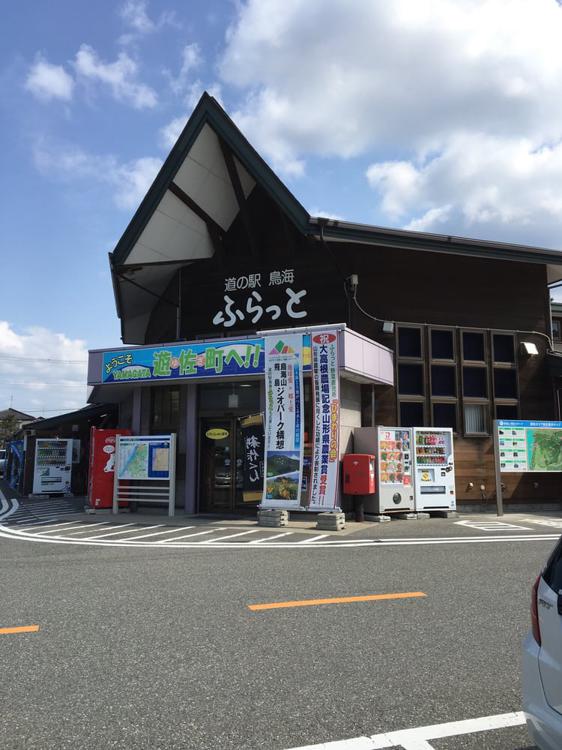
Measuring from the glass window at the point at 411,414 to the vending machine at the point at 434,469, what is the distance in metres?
1.23

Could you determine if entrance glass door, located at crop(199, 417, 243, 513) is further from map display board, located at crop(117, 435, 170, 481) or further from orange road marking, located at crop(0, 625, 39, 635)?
orange road marking, located at crop(0, 625, 39, 635)

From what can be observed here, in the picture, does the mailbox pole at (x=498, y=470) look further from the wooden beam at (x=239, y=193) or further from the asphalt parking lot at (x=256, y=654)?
the wooden beam at (x=239, y=193)

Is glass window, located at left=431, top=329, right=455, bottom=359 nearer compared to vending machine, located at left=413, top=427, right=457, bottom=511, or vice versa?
vending machine, located at left=413, top=427, right=457, bottom=511

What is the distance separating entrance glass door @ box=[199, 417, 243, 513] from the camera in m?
15.8

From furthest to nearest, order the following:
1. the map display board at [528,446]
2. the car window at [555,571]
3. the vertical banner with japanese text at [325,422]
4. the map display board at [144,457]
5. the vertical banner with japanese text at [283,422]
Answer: the map display board at [144,457] < the map display board at [528,446] < the vertical banner with japanese text at [283,422] < the vertical banner with japanese text at [325,422] < the car window at [555,571]

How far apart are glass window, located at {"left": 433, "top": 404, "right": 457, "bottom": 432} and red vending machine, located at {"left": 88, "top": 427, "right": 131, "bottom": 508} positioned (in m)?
9.50

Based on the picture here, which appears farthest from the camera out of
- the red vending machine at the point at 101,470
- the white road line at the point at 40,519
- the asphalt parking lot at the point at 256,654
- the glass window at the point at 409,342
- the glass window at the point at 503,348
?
the glass window at the point at 503,348

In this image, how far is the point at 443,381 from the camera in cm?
1659

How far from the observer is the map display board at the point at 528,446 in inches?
575

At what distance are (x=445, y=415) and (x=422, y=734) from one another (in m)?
13.9

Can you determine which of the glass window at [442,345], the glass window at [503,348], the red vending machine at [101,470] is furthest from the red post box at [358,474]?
the red vending machine at [101,470]

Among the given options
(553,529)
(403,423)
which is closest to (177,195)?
(403,423)

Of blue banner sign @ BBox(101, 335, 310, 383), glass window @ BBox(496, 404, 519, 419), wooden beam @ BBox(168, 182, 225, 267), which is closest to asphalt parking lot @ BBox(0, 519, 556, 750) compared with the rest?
blue banner sign @ BBox(101, 335, 310, 383)

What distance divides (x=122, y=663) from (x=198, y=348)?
37.1ft
